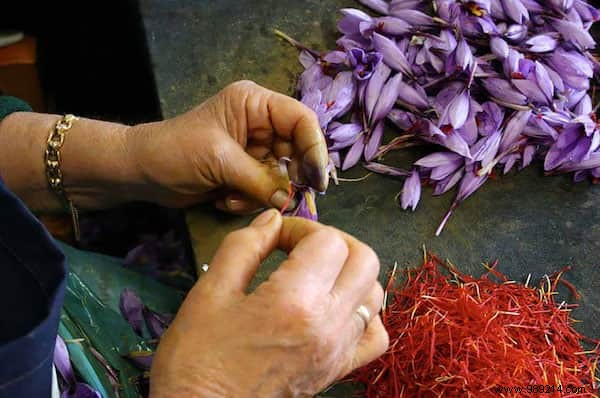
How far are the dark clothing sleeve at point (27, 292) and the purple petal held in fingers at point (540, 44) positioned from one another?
0.92m

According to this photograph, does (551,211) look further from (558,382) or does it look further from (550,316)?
(558,382)

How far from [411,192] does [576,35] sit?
426 mm

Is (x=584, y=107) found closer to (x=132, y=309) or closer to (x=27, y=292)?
(x=132, y=309)

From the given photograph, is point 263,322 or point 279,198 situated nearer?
point 263,322

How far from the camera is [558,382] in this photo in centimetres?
96

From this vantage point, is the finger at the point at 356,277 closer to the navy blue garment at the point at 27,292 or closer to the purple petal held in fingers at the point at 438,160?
the navy blue garment at the point at 27,292

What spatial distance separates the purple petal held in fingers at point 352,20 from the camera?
127cm

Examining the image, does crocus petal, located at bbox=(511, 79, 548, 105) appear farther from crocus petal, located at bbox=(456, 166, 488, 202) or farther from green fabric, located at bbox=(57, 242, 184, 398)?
green fabric, located at bbox=(57, 242, 184, 398)

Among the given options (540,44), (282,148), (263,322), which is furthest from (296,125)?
(540,44)

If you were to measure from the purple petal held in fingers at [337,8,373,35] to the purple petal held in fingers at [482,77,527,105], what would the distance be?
0.85 ft

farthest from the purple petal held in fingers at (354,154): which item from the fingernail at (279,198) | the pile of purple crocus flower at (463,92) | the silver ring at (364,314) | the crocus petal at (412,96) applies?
the silver ring at (364,314)

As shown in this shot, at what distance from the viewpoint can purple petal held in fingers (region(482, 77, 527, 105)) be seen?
1.17m

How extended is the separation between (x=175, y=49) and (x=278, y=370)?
Answer: 0.79 meters

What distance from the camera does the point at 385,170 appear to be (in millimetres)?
1187
